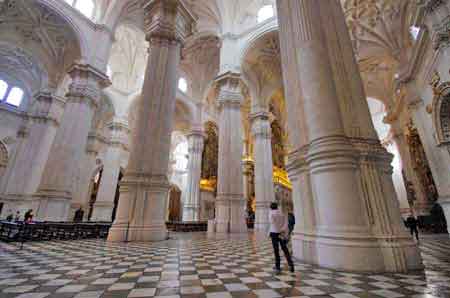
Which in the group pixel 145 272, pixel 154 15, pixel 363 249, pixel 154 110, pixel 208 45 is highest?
pixel 208 45

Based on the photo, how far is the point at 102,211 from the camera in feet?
50.9

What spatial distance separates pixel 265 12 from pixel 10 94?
21.0 m

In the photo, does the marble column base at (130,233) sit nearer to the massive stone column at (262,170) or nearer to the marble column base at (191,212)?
the massive stone column at (262,170)

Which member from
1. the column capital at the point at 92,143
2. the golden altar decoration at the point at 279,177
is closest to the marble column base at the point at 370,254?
the golden altar decoration at the point at 279,177

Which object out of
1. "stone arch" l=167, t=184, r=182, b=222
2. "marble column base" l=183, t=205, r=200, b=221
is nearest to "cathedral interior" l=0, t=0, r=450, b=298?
"marble column base" l=183, t=205, r=200, b=221

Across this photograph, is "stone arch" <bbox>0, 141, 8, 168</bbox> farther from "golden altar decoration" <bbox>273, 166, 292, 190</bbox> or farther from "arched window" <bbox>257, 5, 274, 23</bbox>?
"golden altar decoration" <bbox>273, 166, 292, 190</bbox>

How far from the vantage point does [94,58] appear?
11.4 metres

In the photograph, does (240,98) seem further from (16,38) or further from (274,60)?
(16,38)

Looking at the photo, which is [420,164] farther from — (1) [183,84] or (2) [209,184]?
(1) [183,84]

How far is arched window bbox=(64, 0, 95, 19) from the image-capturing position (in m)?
12.4

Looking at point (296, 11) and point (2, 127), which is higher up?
point (2, 127)

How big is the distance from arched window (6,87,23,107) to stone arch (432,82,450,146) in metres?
27.6

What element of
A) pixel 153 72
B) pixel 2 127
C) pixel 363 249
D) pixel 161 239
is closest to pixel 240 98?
pixel 153 72

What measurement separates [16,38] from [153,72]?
43.7ft
